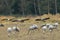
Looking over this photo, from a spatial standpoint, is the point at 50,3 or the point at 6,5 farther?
the point at 6,5

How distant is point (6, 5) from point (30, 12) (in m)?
5.97

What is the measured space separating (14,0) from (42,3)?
7503 mm

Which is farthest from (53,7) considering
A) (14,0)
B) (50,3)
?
(14,0)

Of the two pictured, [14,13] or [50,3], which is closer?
[50,3]

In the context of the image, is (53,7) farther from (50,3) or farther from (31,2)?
(31,2)

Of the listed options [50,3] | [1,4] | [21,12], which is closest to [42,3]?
[50,3]

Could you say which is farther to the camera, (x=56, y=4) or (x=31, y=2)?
(x=31, y=2)

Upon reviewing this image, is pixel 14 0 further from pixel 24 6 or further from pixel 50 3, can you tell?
pixel 50 3

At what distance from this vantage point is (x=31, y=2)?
59.1m

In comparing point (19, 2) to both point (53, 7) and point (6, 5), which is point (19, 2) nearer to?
point (6, 5)

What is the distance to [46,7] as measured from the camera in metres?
53.8

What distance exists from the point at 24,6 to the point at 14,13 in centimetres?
426

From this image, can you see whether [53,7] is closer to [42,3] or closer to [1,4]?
[42,3]

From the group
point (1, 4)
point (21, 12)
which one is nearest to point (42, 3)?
point (21, 12)
